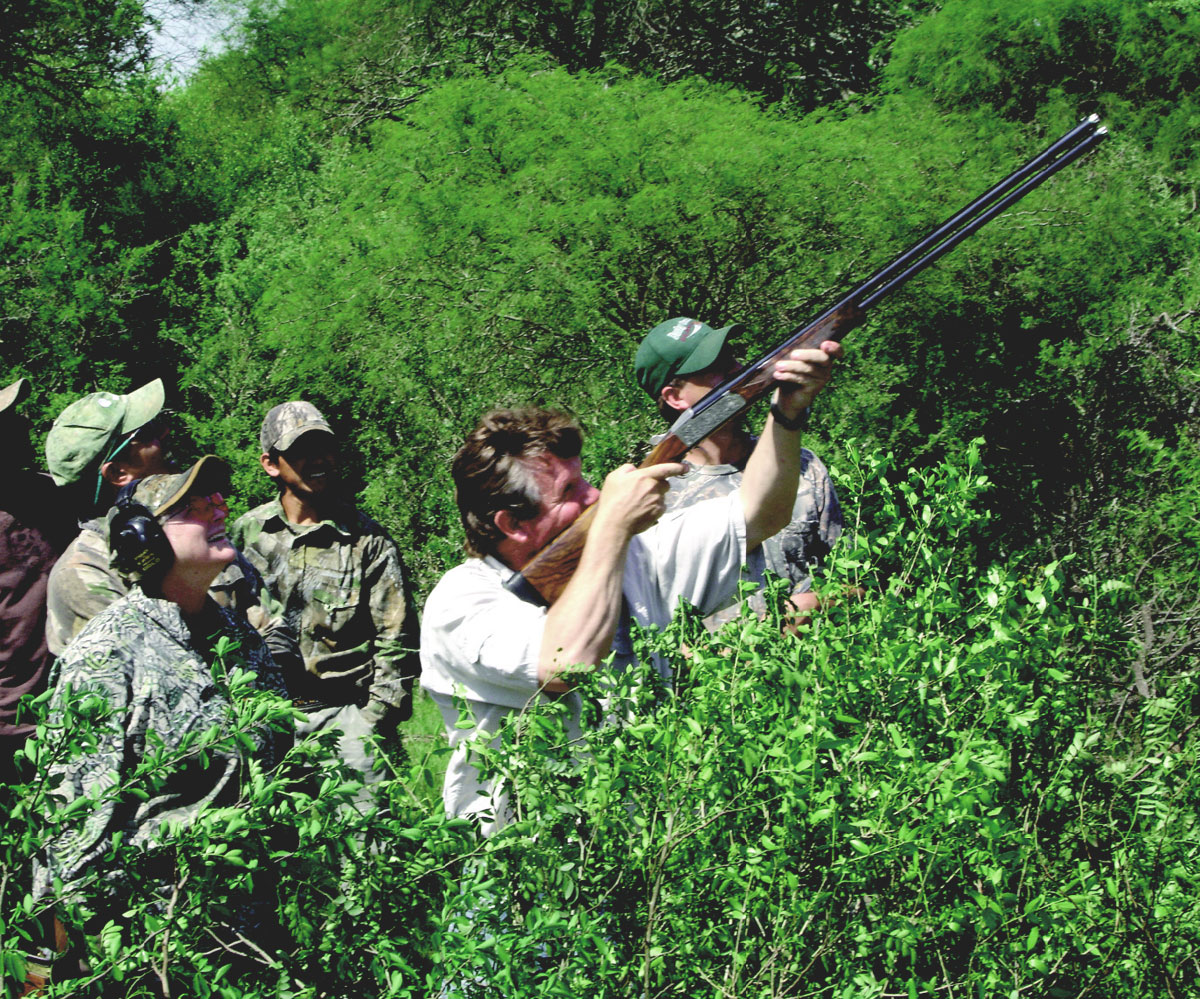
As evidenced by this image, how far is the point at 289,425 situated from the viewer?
4430 millimetres

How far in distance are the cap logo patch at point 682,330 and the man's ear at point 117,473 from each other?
6.61ft

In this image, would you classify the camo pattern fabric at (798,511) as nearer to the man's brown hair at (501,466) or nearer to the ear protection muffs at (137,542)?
the man's brown hair at (501,466)

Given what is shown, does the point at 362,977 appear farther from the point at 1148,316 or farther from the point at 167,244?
the point at 167,244

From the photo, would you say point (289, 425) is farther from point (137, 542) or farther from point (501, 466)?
point (501, 466)

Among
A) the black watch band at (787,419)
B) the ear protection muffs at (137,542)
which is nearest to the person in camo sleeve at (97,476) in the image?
the ear protection muffs at (137,542)

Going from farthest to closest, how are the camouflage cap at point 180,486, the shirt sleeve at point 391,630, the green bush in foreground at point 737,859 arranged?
1. the shirt sleeve at point 391,630
2. the camouflage cap at point 180,486
3. the green bush in foreground at point 737,859

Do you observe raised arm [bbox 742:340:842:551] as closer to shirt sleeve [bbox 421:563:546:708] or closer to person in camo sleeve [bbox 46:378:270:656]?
shirt sleeve [bbox 421:563:546:708]

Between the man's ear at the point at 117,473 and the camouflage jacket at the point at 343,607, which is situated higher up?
the man's ear at the point at 117,473

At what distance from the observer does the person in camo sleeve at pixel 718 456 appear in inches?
144

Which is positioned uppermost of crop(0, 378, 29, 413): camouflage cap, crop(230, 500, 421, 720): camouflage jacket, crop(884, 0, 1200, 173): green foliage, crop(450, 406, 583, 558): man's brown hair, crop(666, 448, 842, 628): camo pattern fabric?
crop(0, 378, 29, 413): camouflage cap

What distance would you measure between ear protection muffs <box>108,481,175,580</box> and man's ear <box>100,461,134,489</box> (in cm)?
138

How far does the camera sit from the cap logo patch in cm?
388

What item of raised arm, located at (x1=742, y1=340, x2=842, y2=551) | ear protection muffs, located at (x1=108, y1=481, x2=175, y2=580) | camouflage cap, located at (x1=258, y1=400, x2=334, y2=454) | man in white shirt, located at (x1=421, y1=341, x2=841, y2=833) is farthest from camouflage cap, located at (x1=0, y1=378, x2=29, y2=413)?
raised arm, located at (x1=742, y1=340, x2=842, y2=551)

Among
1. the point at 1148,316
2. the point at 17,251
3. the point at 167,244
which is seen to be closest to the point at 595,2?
the point at 167,244
